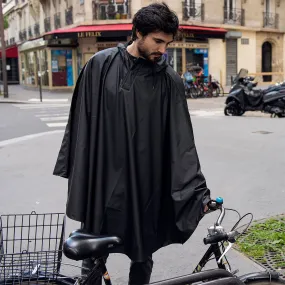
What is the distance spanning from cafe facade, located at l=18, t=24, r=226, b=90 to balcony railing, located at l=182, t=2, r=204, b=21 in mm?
986

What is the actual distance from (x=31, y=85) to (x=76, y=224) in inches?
1227

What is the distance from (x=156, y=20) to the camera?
7.54 feet

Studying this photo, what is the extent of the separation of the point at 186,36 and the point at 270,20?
29.4ft

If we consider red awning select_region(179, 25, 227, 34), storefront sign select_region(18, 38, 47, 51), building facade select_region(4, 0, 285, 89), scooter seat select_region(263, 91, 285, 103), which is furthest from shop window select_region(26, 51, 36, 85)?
scooter seat select_region(263, 91, 285, 103)

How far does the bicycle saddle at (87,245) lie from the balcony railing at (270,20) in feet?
104

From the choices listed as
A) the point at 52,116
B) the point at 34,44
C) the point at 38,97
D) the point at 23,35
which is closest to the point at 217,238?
the point at 52,116

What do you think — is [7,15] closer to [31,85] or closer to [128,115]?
[31,85]

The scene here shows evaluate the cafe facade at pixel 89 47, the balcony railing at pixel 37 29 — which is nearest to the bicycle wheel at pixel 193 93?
the cafe facade at pixel 89 47

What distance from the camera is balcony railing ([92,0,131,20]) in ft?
87.2

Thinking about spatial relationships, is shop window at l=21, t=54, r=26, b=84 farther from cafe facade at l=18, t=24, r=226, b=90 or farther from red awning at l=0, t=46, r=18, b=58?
cafe facade at l=18, t=24, r=226, b=90

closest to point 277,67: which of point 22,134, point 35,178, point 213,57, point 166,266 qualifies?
point 213,57

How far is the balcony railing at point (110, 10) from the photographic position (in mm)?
26594

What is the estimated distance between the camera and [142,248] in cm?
251

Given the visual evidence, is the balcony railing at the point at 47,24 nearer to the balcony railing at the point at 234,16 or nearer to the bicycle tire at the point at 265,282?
the balcony railing at the point at 234,16
